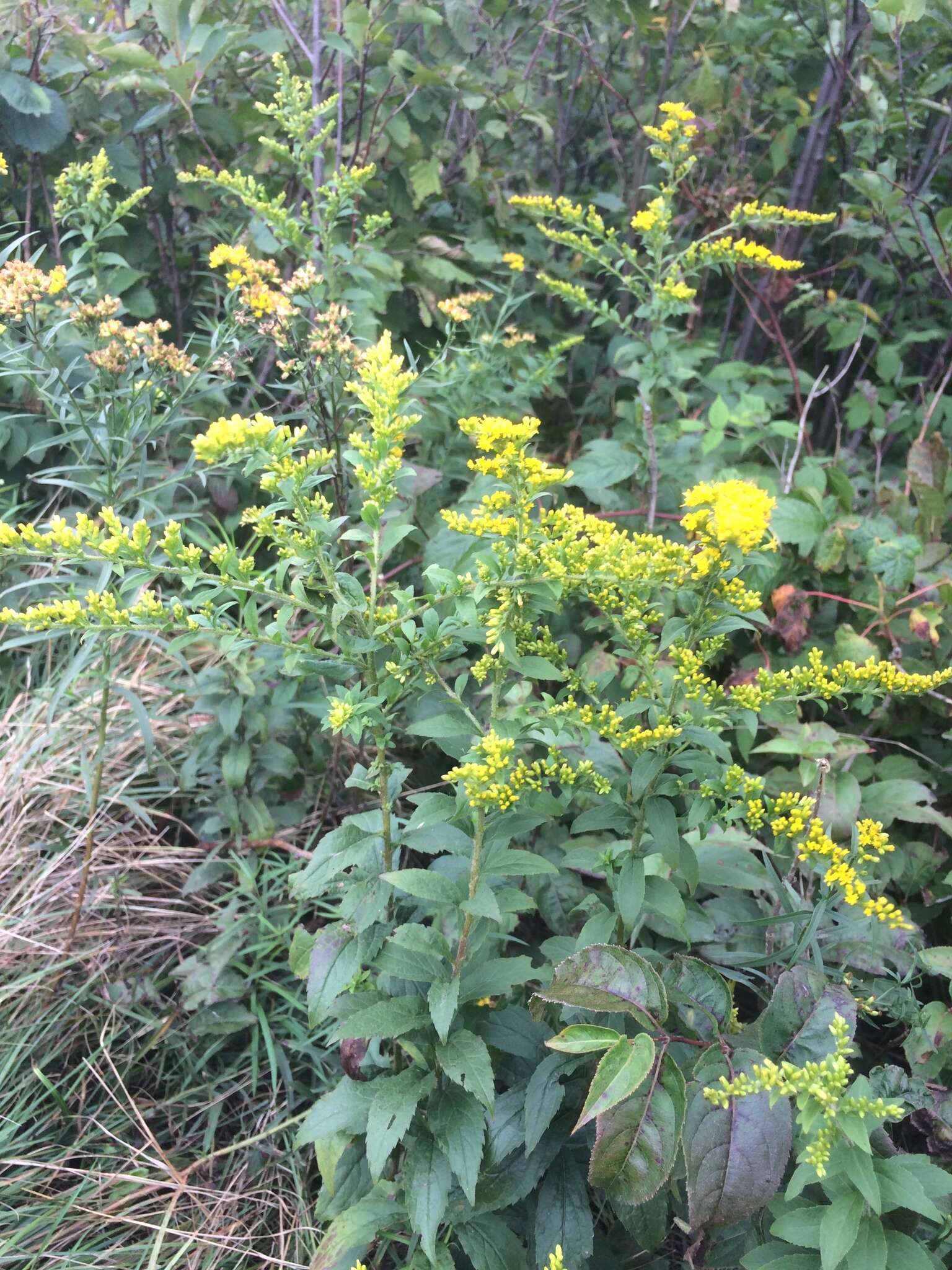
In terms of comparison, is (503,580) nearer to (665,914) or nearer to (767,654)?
(665,914)

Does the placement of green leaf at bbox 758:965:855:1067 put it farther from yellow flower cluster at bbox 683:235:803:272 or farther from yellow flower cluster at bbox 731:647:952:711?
yellow flower cluster at bbox 683:235:803:272

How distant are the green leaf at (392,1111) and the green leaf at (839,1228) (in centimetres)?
56

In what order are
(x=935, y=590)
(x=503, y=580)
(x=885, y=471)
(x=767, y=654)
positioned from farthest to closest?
(x=885, y=471), (x=935, y=590), (x=767, y=654), (x=503, y=580)

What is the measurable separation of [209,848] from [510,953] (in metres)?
0.84

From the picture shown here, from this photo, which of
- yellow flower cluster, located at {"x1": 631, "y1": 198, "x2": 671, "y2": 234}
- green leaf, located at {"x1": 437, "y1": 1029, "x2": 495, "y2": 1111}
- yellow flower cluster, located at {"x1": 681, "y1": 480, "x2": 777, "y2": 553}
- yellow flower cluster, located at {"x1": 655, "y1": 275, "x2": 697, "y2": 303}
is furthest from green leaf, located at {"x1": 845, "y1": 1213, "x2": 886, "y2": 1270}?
yellow flower cluster, located at {"x1": 631, "y1": 198, "x2": 671, "y2": 234}

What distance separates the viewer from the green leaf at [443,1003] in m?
1.31

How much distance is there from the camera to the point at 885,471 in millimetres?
3434

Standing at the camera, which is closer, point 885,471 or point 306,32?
point 306,32

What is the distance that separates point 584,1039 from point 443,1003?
21cm

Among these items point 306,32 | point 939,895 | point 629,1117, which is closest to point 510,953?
point 629,1117

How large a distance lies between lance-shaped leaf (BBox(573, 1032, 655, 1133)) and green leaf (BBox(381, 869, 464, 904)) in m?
0.30

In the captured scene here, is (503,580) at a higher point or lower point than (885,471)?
higher

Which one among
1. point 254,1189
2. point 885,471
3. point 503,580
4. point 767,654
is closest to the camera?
point 503,580

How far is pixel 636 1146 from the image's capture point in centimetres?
125
